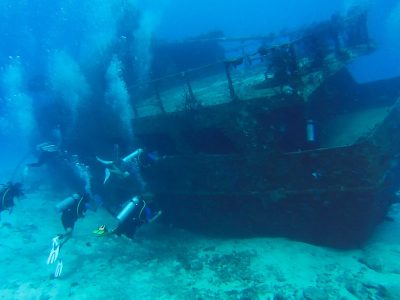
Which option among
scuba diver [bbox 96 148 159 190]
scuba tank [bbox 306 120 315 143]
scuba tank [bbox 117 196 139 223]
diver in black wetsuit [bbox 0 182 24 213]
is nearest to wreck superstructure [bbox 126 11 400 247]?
scuba tank [bbox 306 120 315 143]

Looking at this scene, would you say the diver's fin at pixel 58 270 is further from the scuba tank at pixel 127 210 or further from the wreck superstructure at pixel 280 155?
the wreck superstructure at pixel 280 155

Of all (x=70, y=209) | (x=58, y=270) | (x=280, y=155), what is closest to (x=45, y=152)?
(x=70, y=209)

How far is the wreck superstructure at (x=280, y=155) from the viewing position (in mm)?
6570

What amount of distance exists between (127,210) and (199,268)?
2.13 metres

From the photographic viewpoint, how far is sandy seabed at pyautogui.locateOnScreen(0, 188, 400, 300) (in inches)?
251

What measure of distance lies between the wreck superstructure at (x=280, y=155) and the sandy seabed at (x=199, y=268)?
0.50m

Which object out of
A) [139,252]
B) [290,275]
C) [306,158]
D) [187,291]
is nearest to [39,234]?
[139,252]

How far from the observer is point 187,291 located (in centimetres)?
681

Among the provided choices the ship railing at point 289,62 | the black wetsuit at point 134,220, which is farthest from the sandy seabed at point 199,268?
the ship railing at point 289,62

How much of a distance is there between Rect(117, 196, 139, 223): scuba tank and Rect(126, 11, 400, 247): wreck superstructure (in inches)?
55.8

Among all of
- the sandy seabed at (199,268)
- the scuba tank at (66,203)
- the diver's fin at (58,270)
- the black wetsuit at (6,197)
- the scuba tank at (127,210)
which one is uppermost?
the black wetsuit at (6,197)

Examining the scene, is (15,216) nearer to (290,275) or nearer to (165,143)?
(165,143)

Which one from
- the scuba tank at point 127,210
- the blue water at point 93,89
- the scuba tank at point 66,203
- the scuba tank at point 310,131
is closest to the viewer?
the scuba tank at point 310,131

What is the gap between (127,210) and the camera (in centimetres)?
754
